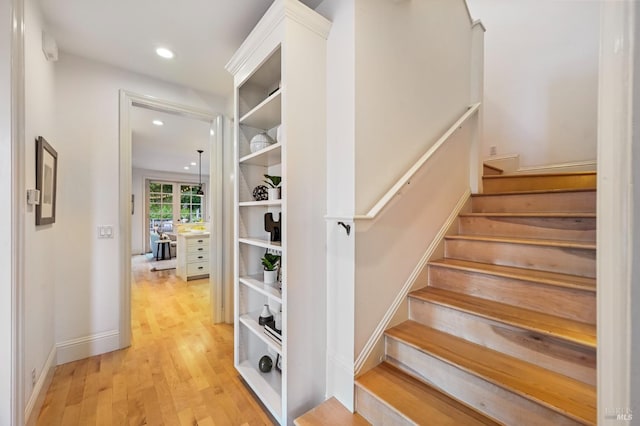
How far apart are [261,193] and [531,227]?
1.97 meters

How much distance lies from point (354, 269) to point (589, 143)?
346cm

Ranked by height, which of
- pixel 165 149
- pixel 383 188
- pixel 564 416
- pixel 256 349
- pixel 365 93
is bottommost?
pixel 256 349

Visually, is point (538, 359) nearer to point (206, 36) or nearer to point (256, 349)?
point (256, 349)

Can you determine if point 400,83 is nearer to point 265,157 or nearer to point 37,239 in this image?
point 265,157

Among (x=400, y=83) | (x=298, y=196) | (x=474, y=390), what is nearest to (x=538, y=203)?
(x=400, y=83)

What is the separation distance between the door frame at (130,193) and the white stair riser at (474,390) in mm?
2155

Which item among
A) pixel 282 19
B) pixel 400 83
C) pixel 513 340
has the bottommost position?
pixel 513 340

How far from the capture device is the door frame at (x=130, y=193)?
237cm

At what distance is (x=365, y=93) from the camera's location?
1459mm

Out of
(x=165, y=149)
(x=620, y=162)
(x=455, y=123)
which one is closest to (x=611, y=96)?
(x=620, y=162)

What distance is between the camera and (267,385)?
1756 millimetres

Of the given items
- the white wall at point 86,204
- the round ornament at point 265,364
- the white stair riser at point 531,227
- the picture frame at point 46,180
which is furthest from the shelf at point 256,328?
the white stair riser at point 531,227

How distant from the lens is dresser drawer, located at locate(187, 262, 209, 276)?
4.78m

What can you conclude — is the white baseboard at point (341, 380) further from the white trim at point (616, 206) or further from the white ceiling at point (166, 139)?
the white ceiling at point (166, 139)
